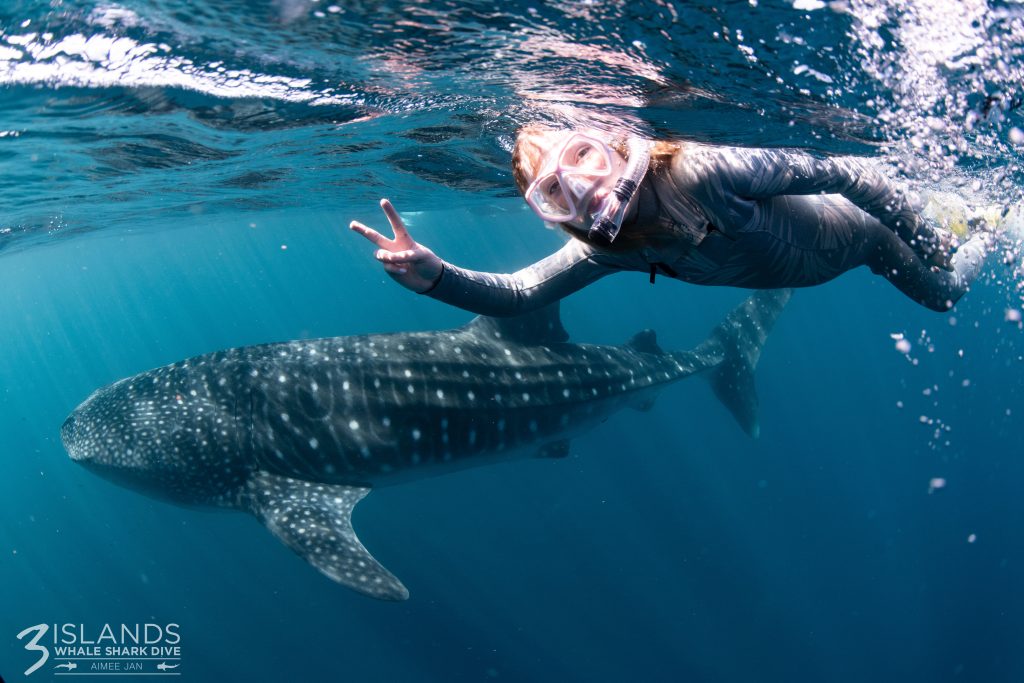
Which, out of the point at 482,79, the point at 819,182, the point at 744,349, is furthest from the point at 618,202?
the point at 744,349

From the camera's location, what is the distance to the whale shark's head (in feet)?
21.3

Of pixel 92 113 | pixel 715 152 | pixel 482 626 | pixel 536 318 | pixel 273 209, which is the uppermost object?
pixel 715 152

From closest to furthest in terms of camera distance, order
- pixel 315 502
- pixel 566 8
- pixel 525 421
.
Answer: pixel 566 8 → pixel 315 502 → pixel 525 421

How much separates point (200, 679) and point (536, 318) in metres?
12.5

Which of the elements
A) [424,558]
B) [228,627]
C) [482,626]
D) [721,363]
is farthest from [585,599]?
[228,627]

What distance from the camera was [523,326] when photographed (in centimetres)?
757

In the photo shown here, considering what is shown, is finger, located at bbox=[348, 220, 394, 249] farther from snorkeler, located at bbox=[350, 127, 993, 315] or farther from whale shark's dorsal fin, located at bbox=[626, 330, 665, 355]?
whale shark's dorsal fin, located at bbox=[626, 330, 665, 355]

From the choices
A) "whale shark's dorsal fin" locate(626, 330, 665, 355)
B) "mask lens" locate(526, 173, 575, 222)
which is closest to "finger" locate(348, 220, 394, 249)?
"mask lens" locate(526, 173, 575, 222)

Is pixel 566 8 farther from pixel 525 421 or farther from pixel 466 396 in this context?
pixel 525 421

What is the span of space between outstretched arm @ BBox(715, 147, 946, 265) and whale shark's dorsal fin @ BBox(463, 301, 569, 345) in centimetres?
426

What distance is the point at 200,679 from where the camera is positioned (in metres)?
13.6

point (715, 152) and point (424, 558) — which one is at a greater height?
point (715, 152)

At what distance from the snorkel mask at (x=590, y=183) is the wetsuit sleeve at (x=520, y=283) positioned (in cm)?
81

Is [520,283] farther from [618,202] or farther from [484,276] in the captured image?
[618,202]
